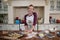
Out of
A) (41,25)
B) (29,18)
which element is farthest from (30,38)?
(41,25)

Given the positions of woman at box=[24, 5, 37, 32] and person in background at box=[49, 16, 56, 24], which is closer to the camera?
woman at box=[24, 5, 37, 32]

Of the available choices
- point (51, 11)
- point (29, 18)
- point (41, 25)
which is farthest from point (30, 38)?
point (51, 11)

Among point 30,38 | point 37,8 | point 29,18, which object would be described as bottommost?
point 30,38

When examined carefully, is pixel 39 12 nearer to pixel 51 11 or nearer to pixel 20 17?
pixel 51 11

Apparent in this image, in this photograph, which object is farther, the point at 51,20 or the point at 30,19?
the point at 51,20

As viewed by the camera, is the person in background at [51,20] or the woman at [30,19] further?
the person in background at [51,20]

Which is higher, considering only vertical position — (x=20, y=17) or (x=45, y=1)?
(x=45, y=1)

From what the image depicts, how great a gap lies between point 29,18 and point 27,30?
0.30 metres

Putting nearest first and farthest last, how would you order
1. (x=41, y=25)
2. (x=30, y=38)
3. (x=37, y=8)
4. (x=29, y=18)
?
(x=30, y=38), (x=29, y=18), (x=41, y=25), (x=37, y=8)

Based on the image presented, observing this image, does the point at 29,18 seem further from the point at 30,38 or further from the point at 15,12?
the point at 15,12

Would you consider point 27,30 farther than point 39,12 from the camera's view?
No

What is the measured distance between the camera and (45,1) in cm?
464

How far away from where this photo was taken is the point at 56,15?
16.1ft

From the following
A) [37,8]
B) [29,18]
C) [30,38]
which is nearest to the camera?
[30,38]
